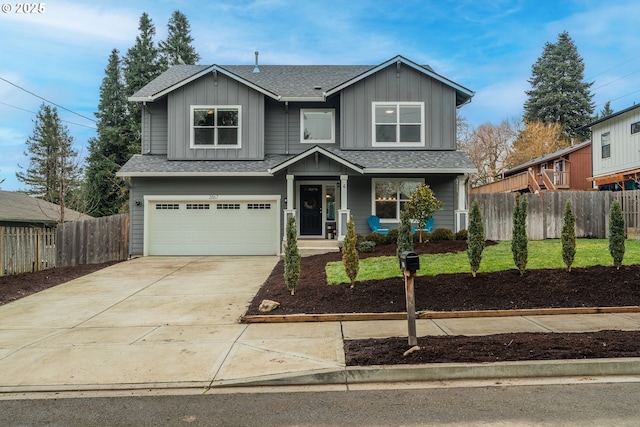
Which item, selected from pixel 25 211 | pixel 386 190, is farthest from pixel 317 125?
pixel 25 211

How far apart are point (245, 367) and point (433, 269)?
5.43 meters

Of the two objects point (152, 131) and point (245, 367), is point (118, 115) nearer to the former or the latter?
point (152, 131)

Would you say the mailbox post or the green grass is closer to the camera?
the mailbox post

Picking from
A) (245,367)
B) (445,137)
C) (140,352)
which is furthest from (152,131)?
(245,367)

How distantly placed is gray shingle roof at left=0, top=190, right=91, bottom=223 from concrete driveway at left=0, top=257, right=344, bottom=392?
1245cm

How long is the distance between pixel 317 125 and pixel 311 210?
3.43 metres

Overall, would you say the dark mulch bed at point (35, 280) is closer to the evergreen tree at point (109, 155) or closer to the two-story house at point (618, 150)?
the evergreen tree at point (109, 155)

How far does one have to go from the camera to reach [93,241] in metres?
13.8

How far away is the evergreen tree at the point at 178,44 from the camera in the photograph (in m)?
33.1

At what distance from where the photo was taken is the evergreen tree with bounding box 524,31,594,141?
41594 mm

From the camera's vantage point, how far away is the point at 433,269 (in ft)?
29.3

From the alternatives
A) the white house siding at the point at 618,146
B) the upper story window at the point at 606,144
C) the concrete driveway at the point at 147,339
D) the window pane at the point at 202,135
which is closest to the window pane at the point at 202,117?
the window pane at the point at 202,135

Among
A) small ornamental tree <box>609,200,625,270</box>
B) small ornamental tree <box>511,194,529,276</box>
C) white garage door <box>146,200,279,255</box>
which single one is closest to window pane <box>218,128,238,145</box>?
white garage door <box>146,200,279,255</box>

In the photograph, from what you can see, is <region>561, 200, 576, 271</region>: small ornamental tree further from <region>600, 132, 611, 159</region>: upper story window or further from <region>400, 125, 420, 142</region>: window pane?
<region>600, 132, 611, 159</region>: upper story window
